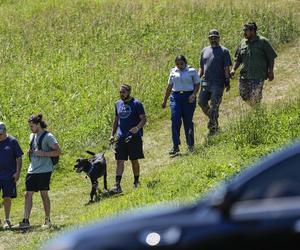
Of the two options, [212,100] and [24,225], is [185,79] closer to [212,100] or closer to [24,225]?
[212,100]

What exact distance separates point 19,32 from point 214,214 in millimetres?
21357

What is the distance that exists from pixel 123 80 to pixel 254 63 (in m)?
6.71

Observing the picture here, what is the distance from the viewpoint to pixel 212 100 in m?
14.1

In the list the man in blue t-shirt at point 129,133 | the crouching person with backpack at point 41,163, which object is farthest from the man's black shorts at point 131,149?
the crouching person with backpack at point 41,163

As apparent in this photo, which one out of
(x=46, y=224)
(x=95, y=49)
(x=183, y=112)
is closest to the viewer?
(x=46, y=224)

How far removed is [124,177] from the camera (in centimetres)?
1390

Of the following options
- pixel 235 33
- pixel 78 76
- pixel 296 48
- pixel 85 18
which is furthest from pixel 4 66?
pixel 296 48

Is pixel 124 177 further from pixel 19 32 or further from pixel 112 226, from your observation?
pixel 19 32

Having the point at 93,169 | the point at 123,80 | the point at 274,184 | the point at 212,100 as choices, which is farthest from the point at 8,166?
the point at 274,184

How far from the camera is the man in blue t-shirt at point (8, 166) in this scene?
11.8 m

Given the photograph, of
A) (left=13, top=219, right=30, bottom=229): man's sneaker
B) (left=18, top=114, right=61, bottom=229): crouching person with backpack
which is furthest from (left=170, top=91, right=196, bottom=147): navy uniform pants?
(left=13, top=219, right=30, bottom=229): man's sneaker

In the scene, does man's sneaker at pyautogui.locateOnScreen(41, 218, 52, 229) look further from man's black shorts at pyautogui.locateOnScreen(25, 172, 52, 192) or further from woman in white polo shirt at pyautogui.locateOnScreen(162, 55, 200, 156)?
woman in white polo shirt at pyautogui.locateOnScreen(162, 55, 200, 156)

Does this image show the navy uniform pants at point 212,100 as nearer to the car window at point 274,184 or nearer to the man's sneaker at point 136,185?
the man's sneaker at point 136,185

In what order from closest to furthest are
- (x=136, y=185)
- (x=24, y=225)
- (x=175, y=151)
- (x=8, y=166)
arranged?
1. (x=24, y=225)
2. (x=8, y=166)
3. (x=136, y=185)
4. (x=175, y=151)
